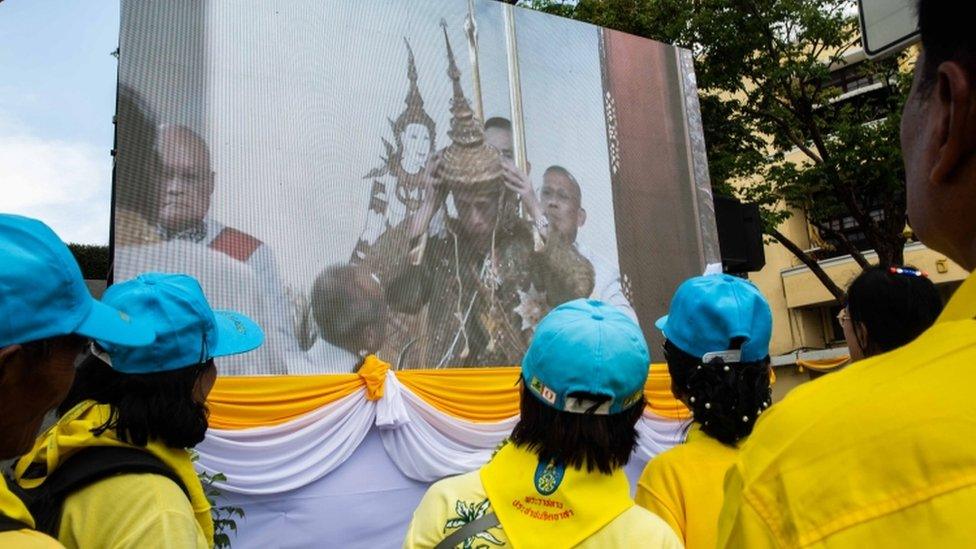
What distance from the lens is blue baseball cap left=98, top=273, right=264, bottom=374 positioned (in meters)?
1.63

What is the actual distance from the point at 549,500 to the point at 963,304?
0.94m

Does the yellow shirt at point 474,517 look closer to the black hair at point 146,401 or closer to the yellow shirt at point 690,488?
the yellow shirt at point 690,488

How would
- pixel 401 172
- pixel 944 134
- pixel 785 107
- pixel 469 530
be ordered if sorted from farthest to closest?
pixel 785 107, pixel 401 172, pixel 469 530, pixel 944 134

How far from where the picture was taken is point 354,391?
5086 mm

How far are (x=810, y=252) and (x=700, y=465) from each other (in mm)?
18786

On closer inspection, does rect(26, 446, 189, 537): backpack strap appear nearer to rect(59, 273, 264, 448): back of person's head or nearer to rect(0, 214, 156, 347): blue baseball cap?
rect(59, 273, 264, 448): back of person's head

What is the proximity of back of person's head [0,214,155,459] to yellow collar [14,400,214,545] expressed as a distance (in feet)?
1.08

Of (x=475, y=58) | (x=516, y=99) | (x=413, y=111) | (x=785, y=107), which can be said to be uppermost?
(x=785, y=107)

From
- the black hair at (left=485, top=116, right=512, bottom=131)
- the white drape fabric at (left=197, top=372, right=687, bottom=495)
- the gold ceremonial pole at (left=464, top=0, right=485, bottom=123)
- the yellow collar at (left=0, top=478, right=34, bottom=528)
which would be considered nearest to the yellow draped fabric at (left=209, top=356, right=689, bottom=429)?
the white drape fabric at (left=197, top=372, right=687, bottom=495)

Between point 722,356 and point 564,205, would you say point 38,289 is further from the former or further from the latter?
point 564,205

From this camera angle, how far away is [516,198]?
6.31 meters

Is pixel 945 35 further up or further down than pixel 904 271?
further up

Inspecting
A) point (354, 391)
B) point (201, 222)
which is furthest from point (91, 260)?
point (354, 391)

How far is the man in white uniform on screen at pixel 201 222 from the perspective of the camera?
15.3 ft
